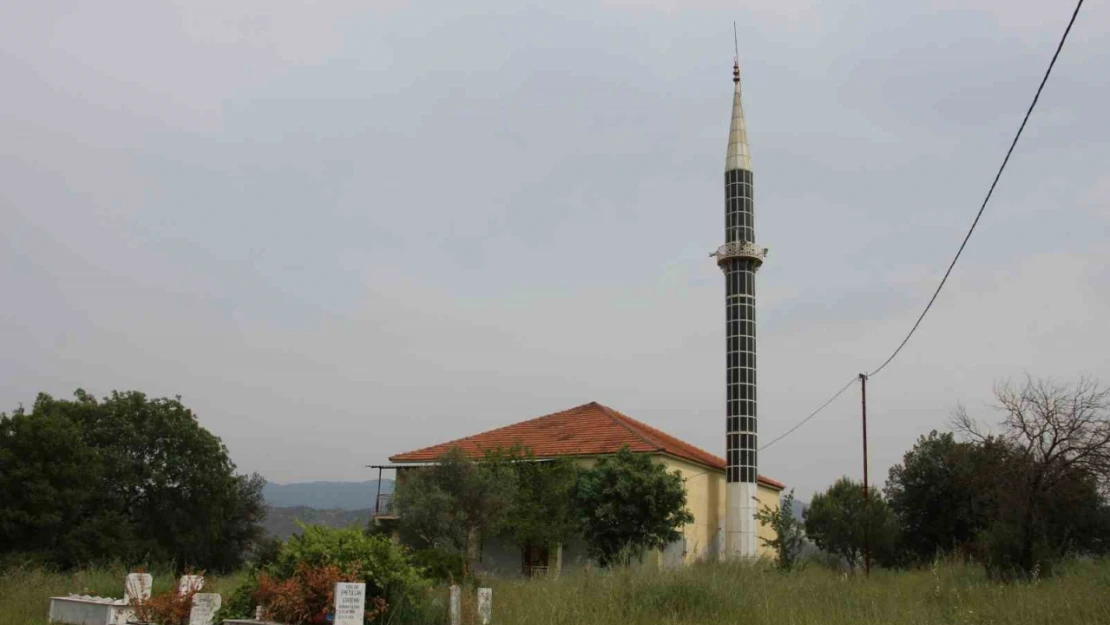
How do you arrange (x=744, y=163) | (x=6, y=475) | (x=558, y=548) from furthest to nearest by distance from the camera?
(x=744, y=163)
(x=6, y=475)
(x=558, y=548)

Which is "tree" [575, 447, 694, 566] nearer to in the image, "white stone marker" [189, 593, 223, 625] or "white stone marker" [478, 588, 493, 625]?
"white stone marker" [478, 588, 493, 625]

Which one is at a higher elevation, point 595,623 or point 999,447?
point 999,447

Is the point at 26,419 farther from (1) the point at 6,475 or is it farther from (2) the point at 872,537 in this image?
(2) the point at 872,537

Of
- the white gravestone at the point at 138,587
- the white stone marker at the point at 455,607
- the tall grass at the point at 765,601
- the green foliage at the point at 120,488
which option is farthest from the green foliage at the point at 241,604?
the green foliage at the point at 120,488

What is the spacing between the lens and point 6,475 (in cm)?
3762

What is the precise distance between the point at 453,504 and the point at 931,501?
77.0ft

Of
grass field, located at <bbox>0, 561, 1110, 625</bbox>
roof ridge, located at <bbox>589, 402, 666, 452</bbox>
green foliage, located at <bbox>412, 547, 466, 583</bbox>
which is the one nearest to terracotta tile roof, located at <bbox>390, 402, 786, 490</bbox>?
roof ridge, located at <bbox>589, 402, 666, 452</bbox>

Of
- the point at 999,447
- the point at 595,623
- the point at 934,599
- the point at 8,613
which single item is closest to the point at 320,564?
the point at 595,623

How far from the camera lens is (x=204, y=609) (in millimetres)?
14539

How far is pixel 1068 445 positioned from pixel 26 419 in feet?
120

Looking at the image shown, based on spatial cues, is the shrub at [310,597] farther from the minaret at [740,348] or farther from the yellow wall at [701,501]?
the minaret at [740,348]

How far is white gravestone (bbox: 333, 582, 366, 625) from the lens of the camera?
12875 millimetres

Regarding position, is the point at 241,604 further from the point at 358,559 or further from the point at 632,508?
the point at 632,508

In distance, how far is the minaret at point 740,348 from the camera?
3722 cm
